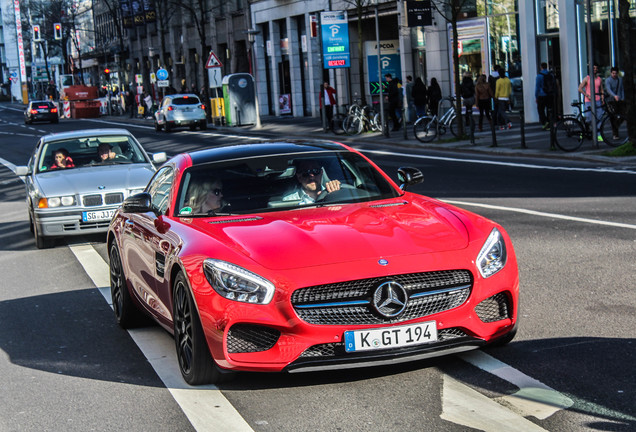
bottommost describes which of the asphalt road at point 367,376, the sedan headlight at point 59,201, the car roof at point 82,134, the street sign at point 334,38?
the asphalt road at point 367,376

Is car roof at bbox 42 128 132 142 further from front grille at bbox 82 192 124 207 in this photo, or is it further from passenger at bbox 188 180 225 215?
passenger at bbox 188 180 225 215

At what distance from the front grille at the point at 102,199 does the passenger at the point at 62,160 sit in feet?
4.40

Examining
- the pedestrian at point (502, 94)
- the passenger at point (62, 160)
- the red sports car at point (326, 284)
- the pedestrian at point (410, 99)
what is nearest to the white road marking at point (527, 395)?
the red sports car at point (326, 284)

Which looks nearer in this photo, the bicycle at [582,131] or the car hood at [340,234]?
the car hood at [340,234]

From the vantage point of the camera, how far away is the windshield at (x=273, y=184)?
22.7ft

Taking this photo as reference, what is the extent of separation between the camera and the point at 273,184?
7070mm

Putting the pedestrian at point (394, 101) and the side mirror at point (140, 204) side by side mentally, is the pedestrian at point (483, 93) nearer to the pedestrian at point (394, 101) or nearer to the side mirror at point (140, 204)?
the pedestrian at point (394, 101)

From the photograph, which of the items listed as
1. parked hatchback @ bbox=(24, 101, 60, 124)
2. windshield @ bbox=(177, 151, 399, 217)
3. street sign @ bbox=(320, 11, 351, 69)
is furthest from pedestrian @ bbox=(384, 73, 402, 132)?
parked hatchback @ bbox=(24, 101, 60, 124)

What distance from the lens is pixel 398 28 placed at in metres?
43.1

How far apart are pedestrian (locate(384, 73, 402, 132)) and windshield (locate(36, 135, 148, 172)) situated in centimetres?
2079

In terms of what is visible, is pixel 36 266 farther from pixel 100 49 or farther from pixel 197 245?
pixel 100 49

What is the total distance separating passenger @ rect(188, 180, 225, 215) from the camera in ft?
22.6

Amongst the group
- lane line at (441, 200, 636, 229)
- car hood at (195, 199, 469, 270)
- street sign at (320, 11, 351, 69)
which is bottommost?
lane line at (441, 200, 636, 229)

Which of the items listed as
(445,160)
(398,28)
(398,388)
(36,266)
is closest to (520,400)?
(398,388)
